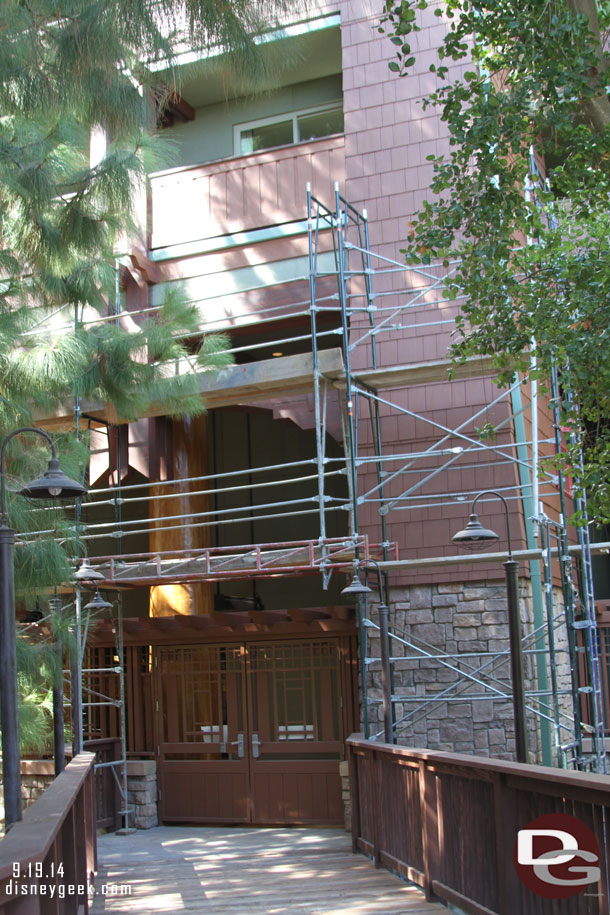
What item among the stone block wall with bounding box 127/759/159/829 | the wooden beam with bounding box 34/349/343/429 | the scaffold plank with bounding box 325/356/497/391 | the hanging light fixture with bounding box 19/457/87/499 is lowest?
the stone block wall with bounding box 127/759/159/829

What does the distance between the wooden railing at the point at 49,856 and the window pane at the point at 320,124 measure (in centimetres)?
986

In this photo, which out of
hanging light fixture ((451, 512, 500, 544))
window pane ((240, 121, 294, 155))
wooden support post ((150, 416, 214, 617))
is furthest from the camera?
window pane ((240, 121, 294, 155))

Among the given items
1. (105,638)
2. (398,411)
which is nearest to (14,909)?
(398,411)

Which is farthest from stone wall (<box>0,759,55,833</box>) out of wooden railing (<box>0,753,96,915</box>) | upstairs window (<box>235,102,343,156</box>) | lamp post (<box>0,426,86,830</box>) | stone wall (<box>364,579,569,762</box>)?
upstairs window (<box>235,102,343,156</box>)

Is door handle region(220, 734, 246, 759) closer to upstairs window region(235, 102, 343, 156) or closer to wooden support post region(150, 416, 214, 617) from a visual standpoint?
wooden support post region(150, 416, 214, 617)

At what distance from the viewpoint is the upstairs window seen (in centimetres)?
1412

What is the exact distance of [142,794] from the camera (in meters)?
12.6

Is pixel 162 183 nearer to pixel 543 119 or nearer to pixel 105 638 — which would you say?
pixel 105 638

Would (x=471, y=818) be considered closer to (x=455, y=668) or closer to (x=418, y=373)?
(x=455, y=668)

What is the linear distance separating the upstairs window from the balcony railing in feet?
1.53

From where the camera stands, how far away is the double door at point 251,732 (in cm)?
1213

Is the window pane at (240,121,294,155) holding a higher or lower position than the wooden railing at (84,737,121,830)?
higher

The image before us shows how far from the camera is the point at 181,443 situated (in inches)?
545

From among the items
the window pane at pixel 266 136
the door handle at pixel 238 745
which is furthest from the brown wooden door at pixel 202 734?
the window pane at pixel 266 136
